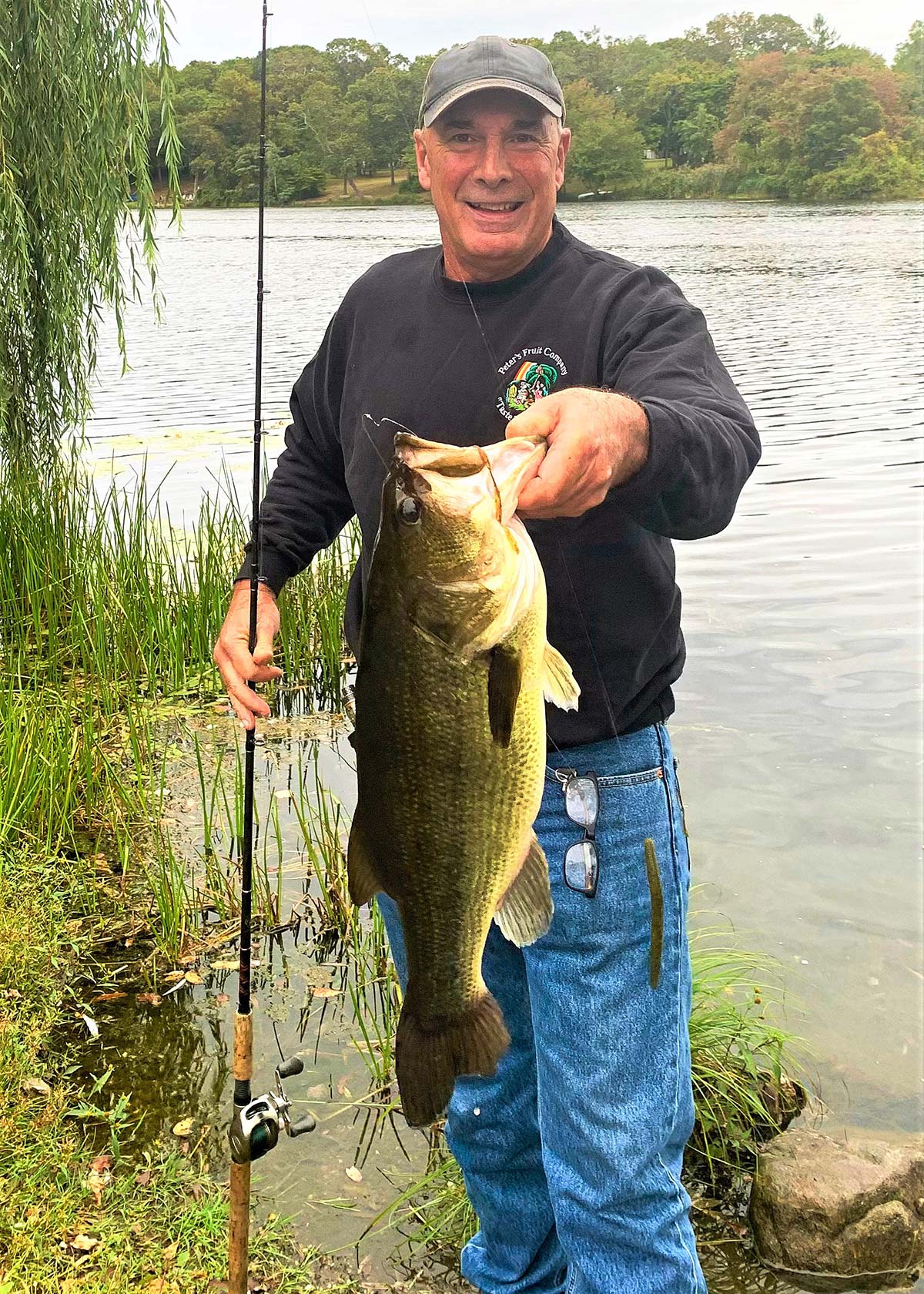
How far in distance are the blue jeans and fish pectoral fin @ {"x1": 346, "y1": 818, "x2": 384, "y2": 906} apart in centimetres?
40

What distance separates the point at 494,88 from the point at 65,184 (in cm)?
524

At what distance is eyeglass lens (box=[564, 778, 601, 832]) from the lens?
2387 mm

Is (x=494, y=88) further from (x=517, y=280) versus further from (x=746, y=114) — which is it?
(x=746, y=114)

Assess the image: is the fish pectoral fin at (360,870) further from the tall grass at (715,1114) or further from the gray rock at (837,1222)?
the gray rock at (837,1222)

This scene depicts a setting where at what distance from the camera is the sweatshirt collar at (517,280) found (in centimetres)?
256

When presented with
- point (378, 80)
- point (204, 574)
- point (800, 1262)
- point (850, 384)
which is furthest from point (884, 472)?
point (800, 1262)

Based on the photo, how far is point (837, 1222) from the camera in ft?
11.1

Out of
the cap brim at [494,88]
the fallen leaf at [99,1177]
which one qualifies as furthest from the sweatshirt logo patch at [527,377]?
the fallen leaf at [99,1177]

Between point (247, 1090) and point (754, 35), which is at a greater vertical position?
point (754, 35)

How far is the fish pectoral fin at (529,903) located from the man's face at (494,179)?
1.25 meters

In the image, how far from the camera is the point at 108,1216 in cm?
329

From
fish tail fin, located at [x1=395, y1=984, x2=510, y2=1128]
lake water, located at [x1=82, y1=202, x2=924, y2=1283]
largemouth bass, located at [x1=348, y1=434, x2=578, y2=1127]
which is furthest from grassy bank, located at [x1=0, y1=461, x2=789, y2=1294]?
largemouth bass, located at [x1=348, y1=434, x2=578, y2=1127]

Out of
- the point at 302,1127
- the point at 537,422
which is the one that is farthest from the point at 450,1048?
the point at 537,422

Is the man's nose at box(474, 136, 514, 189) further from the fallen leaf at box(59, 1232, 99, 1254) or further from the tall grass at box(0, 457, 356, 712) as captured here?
the tall grass at box(0, 457, 356, 712)
